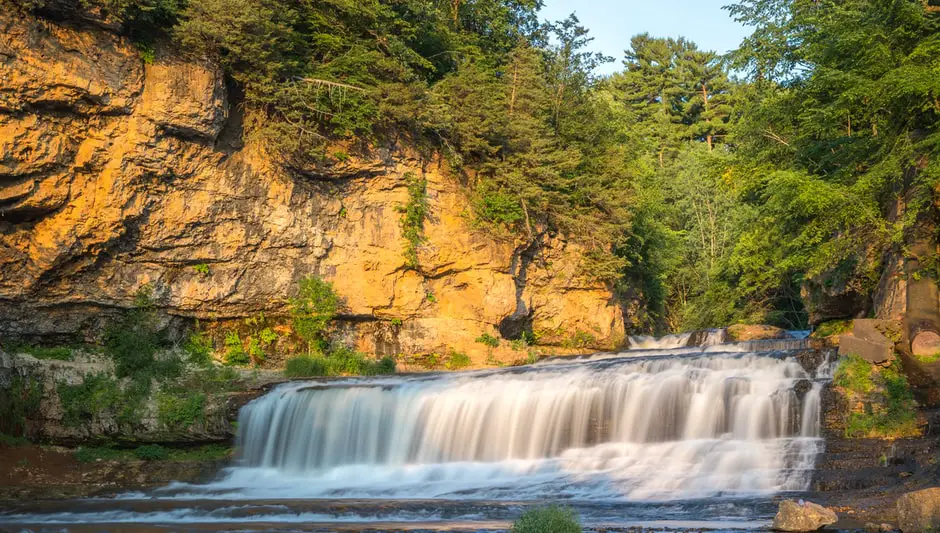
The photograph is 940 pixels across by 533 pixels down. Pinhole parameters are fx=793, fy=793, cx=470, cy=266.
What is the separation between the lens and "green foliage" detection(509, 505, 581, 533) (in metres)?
8.43

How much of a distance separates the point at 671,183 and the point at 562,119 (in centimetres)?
2267

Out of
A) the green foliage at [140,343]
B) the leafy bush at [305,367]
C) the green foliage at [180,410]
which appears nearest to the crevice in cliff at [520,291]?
the leafy bush at [305,367]

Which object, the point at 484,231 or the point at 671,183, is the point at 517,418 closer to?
the point at 484,231

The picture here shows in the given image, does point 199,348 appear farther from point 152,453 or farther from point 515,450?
point 515,450

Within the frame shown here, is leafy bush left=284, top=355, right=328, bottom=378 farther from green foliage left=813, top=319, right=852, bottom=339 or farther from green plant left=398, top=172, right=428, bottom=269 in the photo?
green foliage left=813, top=319, right=852, bottom=339

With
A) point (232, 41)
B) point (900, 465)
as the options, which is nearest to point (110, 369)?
point (232, 41)

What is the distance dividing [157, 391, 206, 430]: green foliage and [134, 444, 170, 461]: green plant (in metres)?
0.56

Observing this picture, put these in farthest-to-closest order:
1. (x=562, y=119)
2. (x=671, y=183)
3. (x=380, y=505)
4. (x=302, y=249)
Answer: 1. (x=671, y=183)
2. (x=562, y=119)
3. (x=302, y=249)
4. (x=380, y=505)

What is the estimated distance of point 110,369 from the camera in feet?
64.0

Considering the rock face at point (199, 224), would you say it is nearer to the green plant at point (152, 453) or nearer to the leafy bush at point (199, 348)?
the leafy bush at point (199, 348)

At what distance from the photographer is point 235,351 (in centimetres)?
2202

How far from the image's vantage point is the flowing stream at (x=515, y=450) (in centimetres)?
1289

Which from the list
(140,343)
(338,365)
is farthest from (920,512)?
(140,343)

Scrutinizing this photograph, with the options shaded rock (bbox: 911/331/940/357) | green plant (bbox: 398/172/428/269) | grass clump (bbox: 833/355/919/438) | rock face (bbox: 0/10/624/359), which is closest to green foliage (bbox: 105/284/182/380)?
rock face (bbox: 0/10/624/359)
